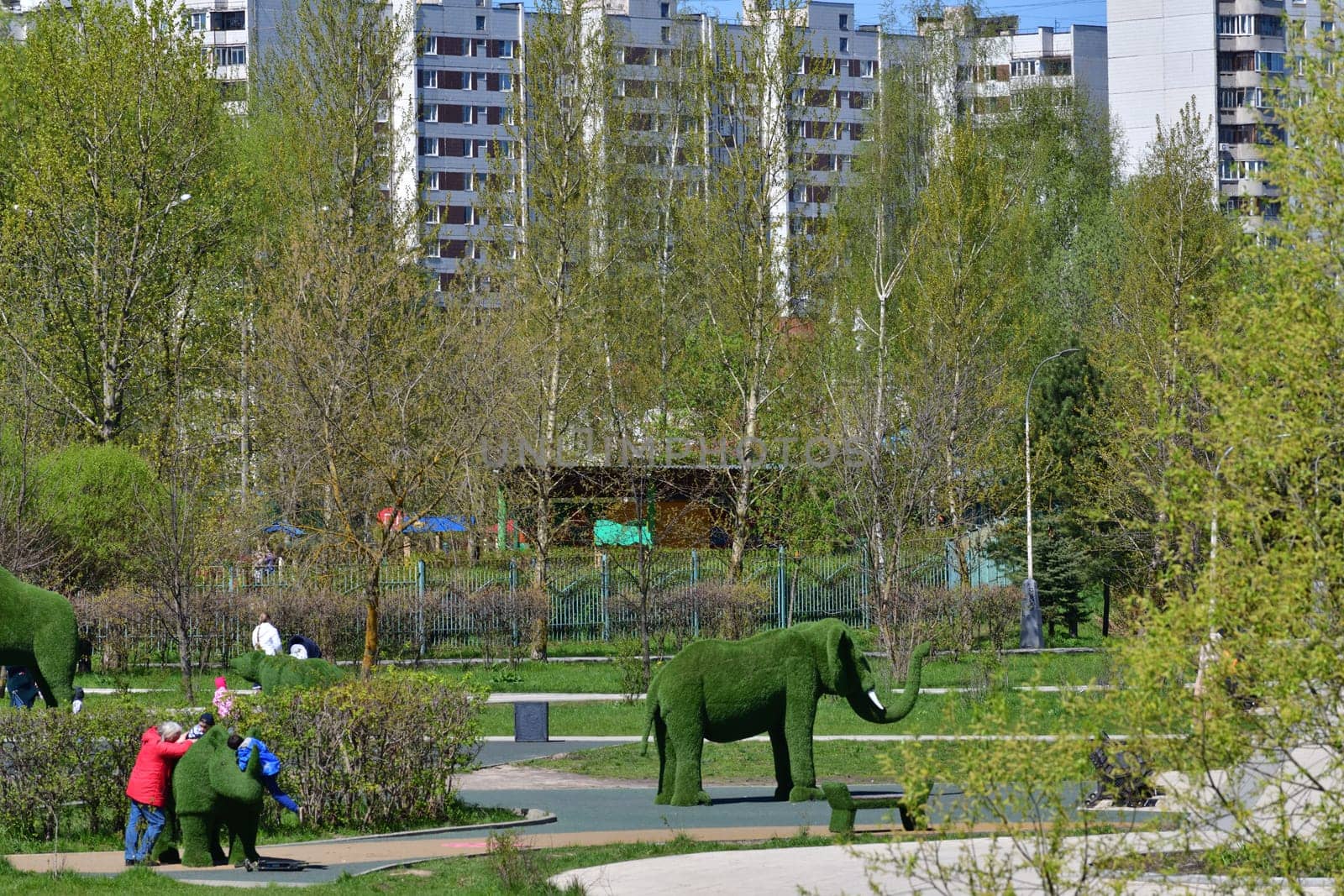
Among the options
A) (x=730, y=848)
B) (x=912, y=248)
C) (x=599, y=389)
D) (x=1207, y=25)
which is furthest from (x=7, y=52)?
(x=1207, y=25)

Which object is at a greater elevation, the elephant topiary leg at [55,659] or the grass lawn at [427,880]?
the elephant topiary leg at [55,659]

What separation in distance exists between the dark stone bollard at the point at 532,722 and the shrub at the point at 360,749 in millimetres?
6198

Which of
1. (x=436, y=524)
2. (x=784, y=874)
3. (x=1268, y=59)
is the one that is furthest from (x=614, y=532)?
(x=1268, y=59)

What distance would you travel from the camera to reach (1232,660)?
838 centimetres

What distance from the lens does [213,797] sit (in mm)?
14102

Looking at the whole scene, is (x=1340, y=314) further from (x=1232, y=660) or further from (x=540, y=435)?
(x=540, y=435)

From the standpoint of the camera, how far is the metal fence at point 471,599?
33094mm

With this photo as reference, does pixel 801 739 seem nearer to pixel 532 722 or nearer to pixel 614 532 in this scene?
pixel 532 722

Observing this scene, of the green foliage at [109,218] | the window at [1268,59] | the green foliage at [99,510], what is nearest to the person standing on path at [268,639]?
the green foliage at [99,510]

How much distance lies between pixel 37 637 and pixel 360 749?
278 inches

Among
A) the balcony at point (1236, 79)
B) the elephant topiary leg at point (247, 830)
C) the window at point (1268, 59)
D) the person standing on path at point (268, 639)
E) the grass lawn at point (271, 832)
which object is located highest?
the window at point (1268, 59)

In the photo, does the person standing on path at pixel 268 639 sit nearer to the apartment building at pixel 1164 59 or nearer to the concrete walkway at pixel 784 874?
the concrete walkway at pixel 784 874

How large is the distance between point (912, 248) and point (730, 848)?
29.8 meters

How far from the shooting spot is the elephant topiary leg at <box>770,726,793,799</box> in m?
17.8
